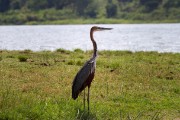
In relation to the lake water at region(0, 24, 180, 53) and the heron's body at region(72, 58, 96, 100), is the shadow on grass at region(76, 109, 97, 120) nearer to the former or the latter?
the heron's body at region(72, 58, 96, 100)

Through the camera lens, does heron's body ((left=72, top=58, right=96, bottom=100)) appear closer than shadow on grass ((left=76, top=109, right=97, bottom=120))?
No

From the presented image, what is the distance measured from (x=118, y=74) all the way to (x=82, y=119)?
9.55 m

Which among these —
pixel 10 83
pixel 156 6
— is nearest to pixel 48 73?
pixel 10 83

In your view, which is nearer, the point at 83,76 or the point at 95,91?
the point at 83,76

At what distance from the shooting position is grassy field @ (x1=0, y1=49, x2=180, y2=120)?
13.0 metres

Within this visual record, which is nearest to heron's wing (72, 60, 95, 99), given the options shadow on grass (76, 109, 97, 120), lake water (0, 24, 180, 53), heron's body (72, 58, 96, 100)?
heron's body (72, 58, 96, 100)

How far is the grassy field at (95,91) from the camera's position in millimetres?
12969

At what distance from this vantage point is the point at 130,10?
649 feet

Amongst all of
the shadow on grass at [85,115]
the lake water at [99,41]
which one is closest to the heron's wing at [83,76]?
the shadow on grass at [85,115]

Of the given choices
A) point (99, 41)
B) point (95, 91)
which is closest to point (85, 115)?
point (95, 91)

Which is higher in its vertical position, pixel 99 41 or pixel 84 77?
pixel 84 77

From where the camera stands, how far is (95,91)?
17750 mm

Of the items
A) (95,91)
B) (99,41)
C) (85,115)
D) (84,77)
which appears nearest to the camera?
(85,115)

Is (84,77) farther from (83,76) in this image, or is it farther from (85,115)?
(85,115)
